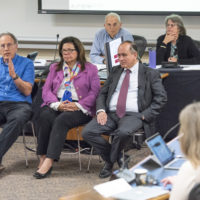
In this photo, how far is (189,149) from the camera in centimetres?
187

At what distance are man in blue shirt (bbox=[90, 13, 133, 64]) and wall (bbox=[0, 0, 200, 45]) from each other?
105 cm

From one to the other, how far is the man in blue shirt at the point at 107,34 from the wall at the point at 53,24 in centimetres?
105

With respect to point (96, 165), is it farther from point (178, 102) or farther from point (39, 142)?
point (178, 102)

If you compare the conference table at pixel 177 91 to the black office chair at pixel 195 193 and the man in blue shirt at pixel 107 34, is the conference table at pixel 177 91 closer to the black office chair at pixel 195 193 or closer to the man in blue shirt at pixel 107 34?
the man in blue shirt at pixel 107 34

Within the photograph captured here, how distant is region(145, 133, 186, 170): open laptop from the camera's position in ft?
8.32

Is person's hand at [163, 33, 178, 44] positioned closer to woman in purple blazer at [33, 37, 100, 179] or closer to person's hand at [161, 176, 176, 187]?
woman in purple blazer at [33, 37, 100, 179]

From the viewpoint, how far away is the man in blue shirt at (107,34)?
5.57m

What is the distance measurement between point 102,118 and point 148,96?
0.42 meters

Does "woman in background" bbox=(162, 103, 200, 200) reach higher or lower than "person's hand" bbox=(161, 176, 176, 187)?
higher

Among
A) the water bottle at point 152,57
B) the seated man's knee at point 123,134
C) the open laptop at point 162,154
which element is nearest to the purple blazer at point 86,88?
the seated man's knee at point 123,134

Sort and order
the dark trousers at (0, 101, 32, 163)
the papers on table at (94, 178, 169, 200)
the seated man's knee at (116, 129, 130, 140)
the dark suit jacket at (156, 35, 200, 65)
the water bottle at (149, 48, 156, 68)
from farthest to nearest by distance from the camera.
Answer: the dark suit jacket at (156, 35, 200, 65) < the water bottle at (149, 48, 156, 68) < the dark trousers at (0, 101, 32, 163) < the seated man's knee at (116, 129, 130, 140) < the papers on table at (94, 178, 169, 200)

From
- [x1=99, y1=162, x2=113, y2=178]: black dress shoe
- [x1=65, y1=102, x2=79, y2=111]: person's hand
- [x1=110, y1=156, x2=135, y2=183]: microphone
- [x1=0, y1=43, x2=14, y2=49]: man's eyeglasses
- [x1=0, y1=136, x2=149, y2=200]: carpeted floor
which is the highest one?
[x1=0, y1=43, x2=14, y2=49]: man's eyeglasses

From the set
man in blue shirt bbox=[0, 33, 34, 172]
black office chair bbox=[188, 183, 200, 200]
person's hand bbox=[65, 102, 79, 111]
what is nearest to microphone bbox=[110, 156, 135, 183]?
black office chair bbox=[188, 183, 200, 200]

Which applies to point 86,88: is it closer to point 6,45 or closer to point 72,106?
point 72,106
